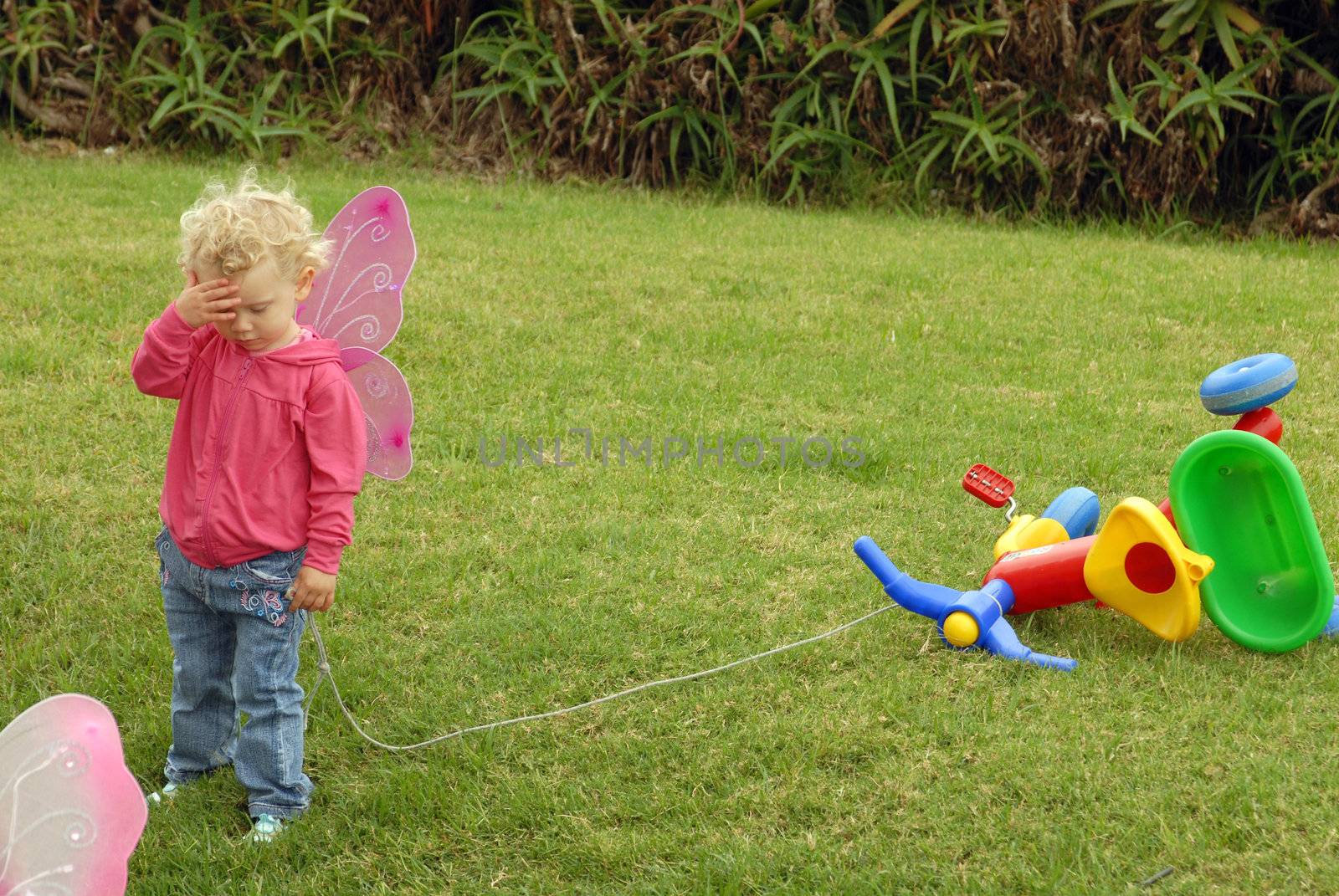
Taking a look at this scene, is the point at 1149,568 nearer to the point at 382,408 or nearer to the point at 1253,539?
the point at 1253,539

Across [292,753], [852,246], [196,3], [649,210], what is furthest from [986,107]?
[292,753]

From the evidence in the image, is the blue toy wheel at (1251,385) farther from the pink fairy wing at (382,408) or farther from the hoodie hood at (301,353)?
the hoodie hood at (301,353)

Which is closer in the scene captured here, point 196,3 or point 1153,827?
point 1153,827

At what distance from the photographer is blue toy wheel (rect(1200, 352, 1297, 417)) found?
3053 mm

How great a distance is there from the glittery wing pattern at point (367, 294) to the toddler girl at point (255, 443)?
0.65ft

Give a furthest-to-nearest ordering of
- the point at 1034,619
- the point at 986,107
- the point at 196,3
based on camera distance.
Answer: the point at 196,3 < the point at 986,107 < the point at 1034,619

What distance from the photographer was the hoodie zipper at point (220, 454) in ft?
7.89

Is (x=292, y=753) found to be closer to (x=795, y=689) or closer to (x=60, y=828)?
(x=60, y=828)

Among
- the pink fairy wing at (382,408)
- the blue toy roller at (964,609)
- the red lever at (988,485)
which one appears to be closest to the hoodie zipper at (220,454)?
the pink fairy wing at (382,408)

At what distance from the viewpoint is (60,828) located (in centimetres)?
190

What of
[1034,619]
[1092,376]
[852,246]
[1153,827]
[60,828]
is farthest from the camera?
[852,246]

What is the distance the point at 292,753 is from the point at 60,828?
2.31 ft

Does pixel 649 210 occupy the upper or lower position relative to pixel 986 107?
lower
